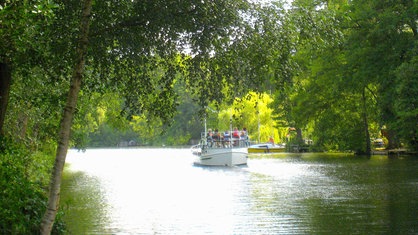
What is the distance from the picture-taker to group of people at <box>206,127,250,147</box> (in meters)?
40.9

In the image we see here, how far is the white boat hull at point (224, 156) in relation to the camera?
4031 centimetres

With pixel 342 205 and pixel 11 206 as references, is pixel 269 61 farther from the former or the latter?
pixel 342 205

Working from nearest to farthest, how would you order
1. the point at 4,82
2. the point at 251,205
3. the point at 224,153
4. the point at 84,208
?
the point at 4,82, the point at 84,208, the point at 251,205, the point at 224,153

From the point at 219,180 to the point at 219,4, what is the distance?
2104 cm

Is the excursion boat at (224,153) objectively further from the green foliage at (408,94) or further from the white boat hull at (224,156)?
the green foliage at (408,94)

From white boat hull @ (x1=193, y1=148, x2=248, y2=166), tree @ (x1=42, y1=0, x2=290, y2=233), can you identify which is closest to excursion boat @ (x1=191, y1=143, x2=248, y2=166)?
white boat hull @ (x1=193, y1=148, x2=248, y2=166)

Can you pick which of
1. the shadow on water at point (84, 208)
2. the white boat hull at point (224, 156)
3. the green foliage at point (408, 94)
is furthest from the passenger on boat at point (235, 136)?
the shadow on water at point (84, 208)

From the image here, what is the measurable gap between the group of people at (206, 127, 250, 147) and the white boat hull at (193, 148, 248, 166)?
68 cm

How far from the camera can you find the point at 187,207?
1741 centimetres

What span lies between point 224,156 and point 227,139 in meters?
1.27

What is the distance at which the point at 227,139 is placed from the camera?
41.2m

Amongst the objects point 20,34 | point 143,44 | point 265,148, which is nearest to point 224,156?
point 265,148

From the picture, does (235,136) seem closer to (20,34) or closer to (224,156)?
(224,156)

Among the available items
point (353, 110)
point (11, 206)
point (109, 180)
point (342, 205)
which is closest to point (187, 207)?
point (342, 205)
